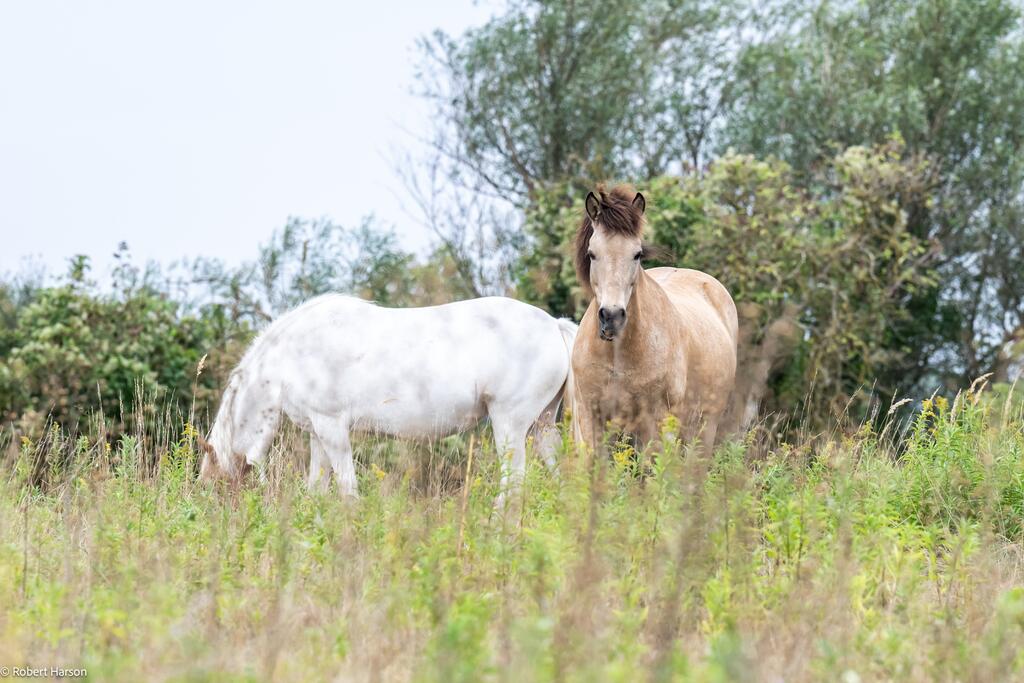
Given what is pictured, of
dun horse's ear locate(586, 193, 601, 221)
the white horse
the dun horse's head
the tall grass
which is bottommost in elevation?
the tall grass

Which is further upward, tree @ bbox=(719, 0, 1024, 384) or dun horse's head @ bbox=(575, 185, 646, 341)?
tree @ bbox=(719, 0, 1024, 384)

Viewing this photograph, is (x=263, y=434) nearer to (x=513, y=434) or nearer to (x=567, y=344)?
(x=513, y=434)

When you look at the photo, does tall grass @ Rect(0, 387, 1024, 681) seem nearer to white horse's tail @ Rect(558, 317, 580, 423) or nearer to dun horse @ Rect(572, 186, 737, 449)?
dun horse @ Rect(572, 186, 737, 449)

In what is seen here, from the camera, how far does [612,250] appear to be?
6.04 m

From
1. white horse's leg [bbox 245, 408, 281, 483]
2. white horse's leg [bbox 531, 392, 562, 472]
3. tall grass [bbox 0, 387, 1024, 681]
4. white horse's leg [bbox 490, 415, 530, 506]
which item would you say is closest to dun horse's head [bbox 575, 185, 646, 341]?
tall grass [bbox 0, 387, 1024, 681]

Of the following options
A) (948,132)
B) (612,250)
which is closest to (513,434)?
(612,250)

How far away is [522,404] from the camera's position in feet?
23.7

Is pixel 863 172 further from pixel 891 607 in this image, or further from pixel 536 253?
pixel 891 607

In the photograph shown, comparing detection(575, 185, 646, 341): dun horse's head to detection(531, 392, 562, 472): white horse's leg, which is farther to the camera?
detection(531, 392, 562, 472): white horse's leg

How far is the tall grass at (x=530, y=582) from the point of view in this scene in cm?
333

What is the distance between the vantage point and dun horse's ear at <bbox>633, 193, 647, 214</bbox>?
6.21 metres

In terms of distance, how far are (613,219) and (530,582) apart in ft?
8.88

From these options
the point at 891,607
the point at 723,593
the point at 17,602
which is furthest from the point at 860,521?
the point at 17,602

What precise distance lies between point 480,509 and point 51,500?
2.40 m
